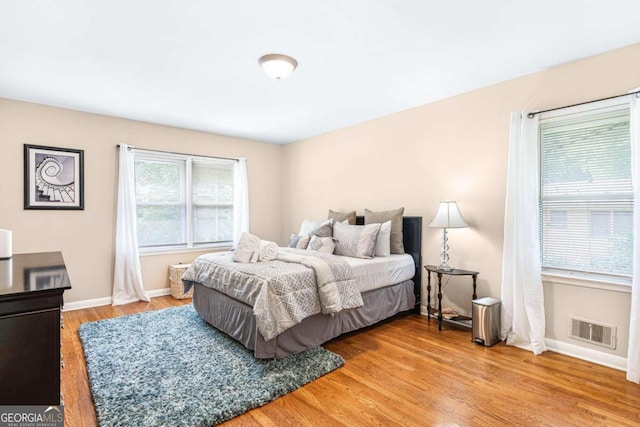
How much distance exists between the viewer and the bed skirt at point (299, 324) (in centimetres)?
258

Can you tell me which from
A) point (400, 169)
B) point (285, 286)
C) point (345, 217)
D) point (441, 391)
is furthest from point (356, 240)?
point (441, 391)

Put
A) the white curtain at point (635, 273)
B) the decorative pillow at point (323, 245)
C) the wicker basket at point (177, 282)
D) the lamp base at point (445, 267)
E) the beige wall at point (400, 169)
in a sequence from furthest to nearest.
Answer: the wicker basket at point (177, 282) → the decorative pillow at point (323, 245) → the lamp base at point (445, 267) → the beige wall at point (400, 169) → the white curtain at point (635, 273)

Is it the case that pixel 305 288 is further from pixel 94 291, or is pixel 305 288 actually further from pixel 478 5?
pixel 94 291

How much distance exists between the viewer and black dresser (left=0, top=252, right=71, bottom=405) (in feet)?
3.67

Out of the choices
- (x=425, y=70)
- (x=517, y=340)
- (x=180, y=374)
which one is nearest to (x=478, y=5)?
(x=425, y=70)

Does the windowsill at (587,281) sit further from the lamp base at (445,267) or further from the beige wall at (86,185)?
the beige wall at (86,185)

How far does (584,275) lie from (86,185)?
5.40 m

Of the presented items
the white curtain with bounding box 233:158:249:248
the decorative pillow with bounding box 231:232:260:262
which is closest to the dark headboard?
the decorative pillow with bounding box 231:232:260:262

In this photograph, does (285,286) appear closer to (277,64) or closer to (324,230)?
(324,230)

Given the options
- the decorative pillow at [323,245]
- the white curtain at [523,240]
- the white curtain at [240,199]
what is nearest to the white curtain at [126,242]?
the white curtain at [240,199]

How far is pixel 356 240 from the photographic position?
12.2 ft

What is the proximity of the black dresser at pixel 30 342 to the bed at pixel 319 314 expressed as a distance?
53.1 inches

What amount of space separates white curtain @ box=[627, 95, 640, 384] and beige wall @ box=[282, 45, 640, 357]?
0.20 m

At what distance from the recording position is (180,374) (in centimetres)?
238
